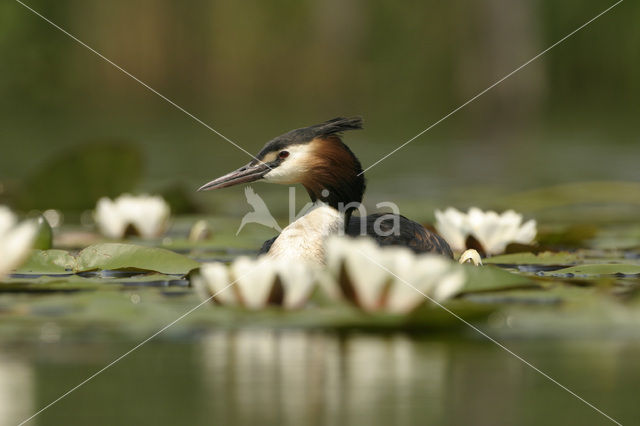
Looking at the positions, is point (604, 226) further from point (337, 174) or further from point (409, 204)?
point (337, 174)

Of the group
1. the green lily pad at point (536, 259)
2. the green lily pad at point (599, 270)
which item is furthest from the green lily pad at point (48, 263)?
the green lily pad at point (599, 270)

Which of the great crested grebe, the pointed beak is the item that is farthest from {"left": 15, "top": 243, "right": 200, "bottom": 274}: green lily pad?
the pointed beak

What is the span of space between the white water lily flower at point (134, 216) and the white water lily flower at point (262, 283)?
3004mm

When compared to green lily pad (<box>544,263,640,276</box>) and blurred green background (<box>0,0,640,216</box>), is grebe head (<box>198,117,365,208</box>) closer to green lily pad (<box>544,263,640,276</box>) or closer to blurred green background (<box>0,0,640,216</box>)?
green lily pad (<box>544,263,640,276</box>)

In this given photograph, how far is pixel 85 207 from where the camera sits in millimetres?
9219

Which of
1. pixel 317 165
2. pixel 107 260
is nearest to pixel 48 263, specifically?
pixel 107 260

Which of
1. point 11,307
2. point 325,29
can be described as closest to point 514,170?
point 11,307

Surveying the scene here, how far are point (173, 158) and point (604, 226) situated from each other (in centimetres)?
851

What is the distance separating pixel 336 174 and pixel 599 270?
1.59 metres

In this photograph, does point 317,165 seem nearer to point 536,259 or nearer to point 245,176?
point 245,176

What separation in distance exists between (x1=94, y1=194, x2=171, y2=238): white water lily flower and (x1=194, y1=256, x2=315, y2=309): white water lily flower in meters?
3.00

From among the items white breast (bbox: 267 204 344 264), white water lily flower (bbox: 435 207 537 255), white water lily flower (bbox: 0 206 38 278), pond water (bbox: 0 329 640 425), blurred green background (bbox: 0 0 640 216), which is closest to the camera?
pond water (bbox: 0 329 640 425)

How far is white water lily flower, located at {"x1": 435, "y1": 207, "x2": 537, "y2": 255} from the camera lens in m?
6.69

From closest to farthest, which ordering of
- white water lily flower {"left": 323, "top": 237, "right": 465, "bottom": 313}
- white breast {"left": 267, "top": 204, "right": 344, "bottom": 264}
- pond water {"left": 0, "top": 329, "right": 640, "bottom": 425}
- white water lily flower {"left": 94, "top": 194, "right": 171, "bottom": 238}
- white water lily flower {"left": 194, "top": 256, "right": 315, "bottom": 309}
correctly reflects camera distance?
1. pond water {"left": 0, "top": 329, "right": 640, "bottom": 425}
2. white water lily flower {"left": 323, "top": 237, "right": 465, "bottom": 313}
3. white water lily flower {"left": 194, "top": 256, "right": 315, "bottom": 309}
4. white breast {"left": 267, "top": 204, "right": 344, "bottom": 264}
5. white water lily flower {"left": 94, "top": 194, "right": 171, "bottom": 238}
